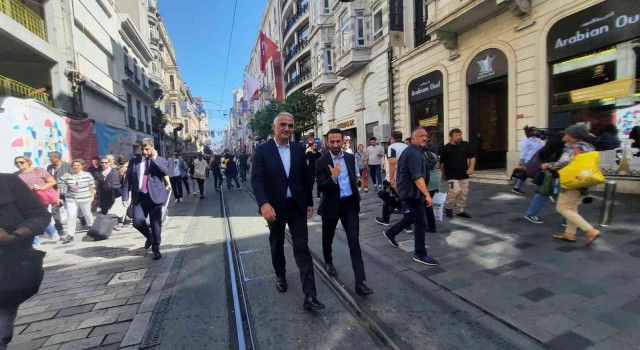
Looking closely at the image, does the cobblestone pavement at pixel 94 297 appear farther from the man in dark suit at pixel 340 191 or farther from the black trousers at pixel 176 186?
the black trousers at pixel 176 186

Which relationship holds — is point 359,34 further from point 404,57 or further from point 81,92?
point 81,92

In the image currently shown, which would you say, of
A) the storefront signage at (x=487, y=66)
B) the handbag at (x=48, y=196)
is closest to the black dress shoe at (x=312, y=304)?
the handbag at (x=48, y=196)

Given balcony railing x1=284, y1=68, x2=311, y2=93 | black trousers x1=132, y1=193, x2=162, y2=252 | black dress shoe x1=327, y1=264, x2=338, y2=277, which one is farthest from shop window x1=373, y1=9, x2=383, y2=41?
black dress shoe x1=327, y1=264, x2=338, y2=277

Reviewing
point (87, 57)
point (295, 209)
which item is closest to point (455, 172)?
point (295, 209)

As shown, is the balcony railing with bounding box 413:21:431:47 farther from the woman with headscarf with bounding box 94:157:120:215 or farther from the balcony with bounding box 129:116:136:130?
the balcony with bounding box 129:116:136:130

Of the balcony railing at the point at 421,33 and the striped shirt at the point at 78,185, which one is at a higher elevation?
the balcony railing at the point at 421,33

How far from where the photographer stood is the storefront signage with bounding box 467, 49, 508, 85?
35.8ft

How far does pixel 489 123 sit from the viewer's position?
1291 centimetres

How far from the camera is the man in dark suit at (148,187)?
5.14 m

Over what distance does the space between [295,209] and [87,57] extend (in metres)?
17.3

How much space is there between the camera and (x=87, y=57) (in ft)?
51.5

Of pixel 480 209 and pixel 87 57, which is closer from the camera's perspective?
pixel 480 209

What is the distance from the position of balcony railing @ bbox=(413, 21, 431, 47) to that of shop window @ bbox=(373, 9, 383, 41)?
321cm

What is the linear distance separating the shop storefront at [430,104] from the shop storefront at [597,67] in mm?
4582
